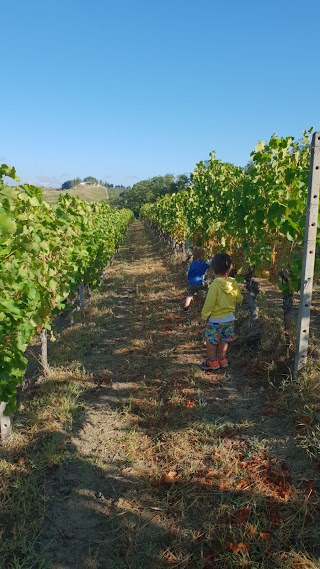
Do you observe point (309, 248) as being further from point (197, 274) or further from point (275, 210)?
point (197, 274)

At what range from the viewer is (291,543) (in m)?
2.55

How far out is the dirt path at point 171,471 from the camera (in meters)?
2.63

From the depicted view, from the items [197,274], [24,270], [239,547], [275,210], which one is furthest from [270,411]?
[197,274]

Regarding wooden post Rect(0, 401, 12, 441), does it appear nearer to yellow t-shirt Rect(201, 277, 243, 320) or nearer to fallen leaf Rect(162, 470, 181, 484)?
fallen leaf Rect(162, 470, 181, 484)

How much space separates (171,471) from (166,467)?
89mm

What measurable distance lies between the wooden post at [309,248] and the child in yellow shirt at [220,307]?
97cm

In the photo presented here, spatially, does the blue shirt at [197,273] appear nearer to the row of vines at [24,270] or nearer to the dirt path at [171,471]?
the dirt path at [171,471]

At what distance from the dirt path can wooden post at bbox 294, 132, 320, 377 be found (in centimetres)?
67

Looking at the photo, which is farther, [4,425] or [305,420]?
[4,425]

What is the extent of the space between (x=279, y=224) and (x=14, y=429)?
3.90 meters

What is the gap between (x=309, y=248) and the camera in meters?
4.02

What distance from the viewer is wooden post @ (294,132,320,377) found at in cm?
383

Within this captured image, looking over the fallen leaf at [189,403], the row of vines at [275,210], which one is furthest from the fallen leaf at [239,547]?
the row of vines at [275,210]

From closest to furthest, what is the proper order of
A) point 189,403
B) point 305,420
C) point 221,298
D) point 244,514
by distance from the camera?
1. point 244,514
2. point 305,420
3. point 189,403
4. point 221,298
